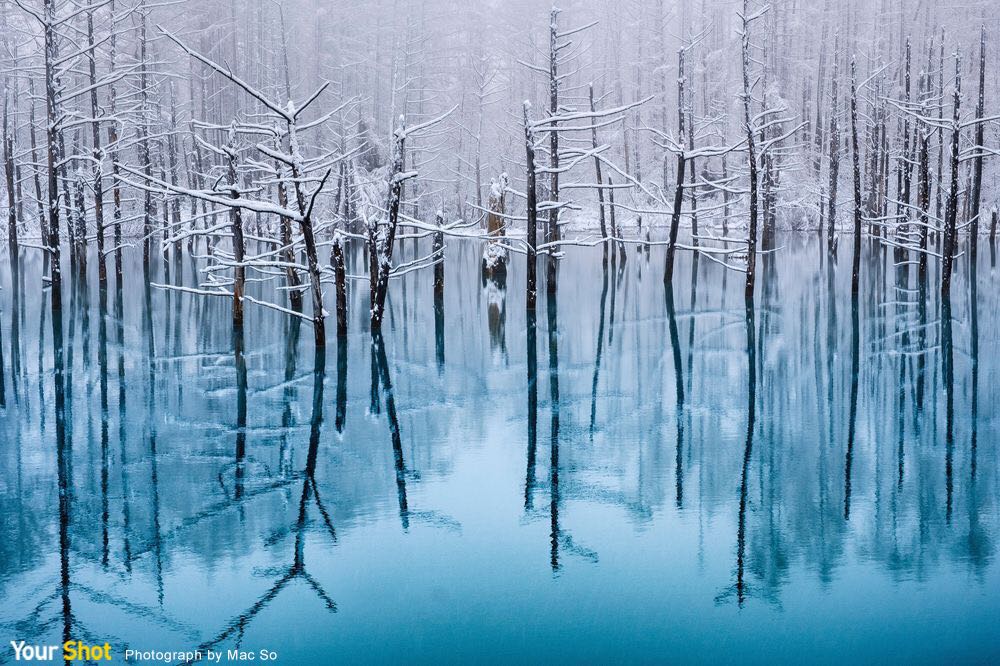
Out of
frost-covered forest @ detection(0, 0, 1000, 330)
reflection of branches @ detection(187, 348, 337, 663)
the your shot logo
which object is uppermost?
frost-covered forest @ detection(0, 0, 1000, 330)

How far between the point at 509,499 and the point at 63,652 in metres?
3.80

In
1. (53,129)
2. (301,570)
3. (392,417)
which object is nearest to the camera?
(301,570)

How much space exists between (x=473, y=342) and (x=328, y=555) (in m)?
10.3

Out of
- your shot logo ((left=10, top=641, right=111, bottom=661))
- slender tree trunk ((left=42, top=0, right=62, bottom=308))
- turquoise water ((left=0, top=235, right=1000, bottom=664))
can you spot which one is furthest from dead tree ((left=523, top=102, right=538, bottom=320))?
your shot logo ((left=10, top=641, right=111, bottom=661))

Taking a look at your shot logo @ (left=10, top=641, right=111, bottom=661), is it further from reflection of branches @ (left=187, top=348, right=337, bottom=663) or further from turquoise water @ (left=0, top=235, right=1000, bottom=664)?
reflection of branches @ (left=187, top=348, right=337, bottom=663)

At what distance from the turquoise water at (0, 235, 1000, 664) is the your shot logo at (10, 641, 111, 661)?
12 cm

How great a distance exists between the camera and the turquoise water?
18.5ft

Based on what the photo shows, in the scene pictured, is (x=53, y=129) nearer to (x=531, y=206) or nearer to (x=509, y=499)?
(x=531, y=206)

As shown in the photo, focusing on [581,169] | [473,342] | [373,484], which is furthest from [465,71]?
[373,484]

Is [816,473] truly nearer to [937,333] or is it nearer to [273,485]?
[273,485]

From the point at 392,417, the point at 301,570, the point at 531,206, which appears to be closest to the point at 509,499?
the point at 301,570

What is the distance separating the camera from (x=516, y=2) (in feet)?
178

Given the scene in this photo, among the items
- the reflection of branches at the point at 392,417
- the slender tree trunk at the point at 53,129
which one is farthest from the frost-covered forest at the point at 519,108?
the reflection of branches at the point at 392,417

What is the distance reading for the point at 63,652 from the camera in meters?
5.27
